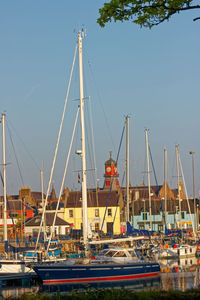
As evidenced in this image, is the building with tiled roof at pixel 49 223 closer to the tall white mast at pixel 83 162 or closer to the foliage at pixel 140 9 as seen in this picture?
the tall white mast at pixel 83 162

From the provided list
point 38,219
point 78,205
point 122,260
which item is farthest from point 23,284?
point 78,205

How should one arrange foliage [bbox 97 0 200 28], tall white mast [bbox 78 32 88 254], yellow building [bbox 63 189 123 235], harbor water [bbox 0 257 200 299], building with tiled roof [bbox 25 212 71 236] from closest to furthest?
foliage [bbox 97 0 200 28] → harbor water [bbox 0 257 200 299] → tall white mast [bbox 78 32 88 254] → building with tiled roof [bbox 25 212 71 236] → yellow building [bbox 63 189 123 235]

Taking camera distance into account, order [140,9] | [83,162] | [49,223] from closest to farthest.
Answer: [140,9] → [83,162] → [49,223]

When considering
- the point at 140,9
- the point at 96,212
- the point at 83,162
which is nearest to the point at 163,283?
the point at 83,162

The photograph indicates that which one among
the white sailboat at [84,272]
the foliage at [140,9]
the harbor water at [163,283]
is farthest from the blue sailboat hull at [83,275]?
the foliage at [140,9]

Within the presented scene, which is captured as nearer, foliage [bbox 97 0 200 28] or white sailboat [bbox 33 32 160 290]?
foliage [bbox 97 0 200 28]

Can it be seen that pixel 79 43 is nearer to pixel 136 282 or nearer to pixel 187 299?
pixel 136 282

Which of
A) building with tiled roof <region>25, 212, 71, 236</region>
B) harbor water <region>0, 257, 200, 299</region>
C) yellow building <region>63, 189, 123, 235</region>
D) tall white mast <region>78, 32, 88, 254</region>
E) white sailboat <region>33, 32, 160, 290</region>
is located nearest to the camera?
harbor water <region>0, 257, 200, 299</region>

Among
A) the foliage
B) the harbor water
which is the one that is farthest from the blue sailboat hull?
the foliage

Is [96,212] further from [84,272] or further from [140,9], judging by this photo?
[140,9]

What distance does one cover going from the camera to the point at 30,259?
138ft

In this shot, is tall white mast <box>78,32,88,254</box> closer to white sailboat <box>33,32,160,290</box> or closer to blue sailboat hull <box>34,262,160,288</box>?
white sailboat <box>33,32,160,290</box>

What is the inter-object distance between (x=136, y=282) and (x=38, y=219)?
4873 centimetres

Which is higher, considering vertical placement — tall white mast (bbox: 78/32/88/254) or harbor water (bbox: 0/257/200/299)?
tall white mast (bbox: 78/32/88/254)
